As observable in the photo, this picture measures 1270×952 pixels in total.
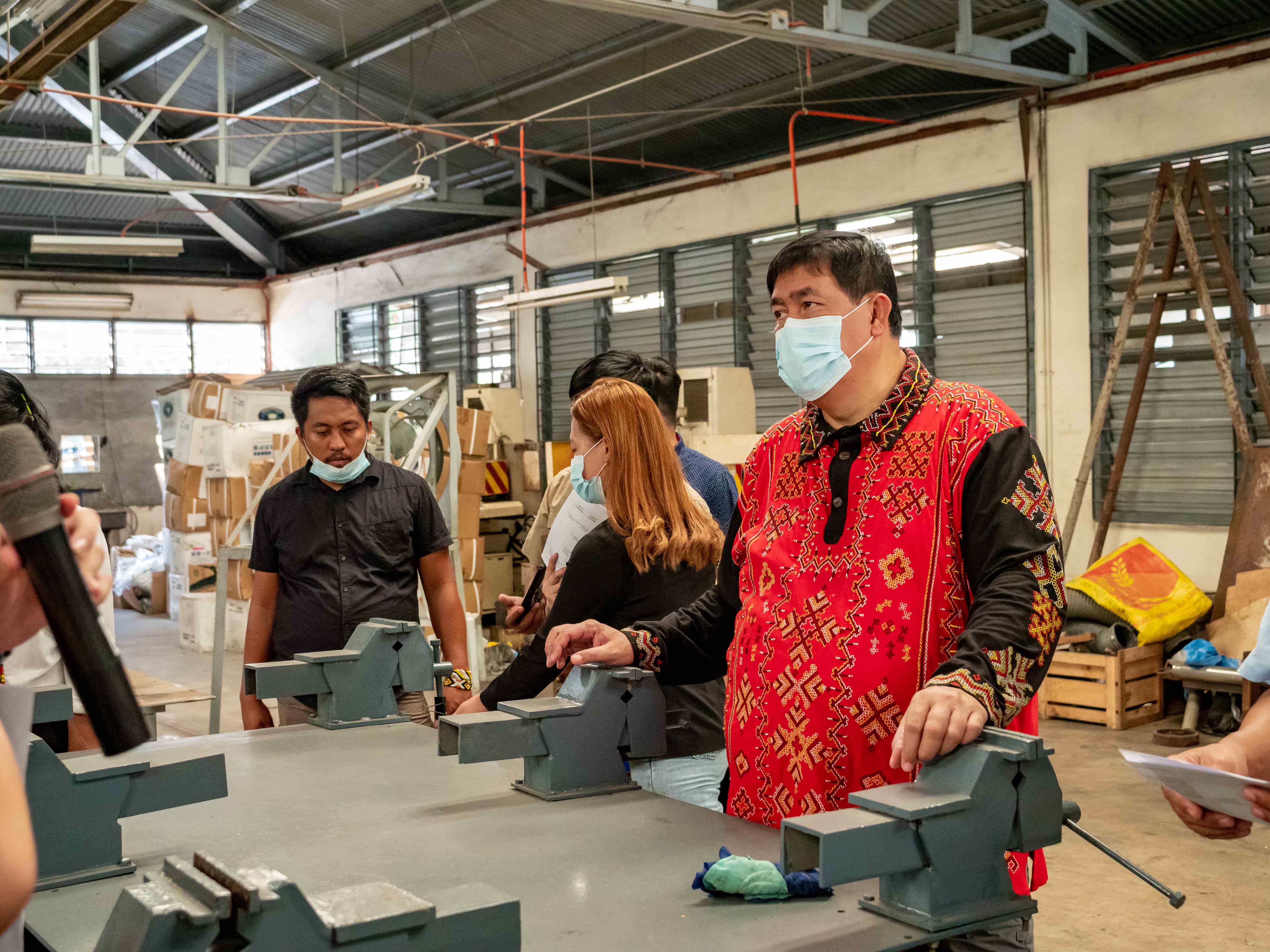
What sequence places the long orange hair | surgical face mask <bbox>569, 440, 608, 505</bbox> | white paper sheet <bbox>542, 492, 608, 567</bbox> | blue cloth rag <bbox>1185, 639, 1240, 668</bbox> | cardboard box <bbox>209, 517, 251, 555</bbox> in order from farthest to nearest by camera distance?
cardboard box <bbox>209, 517, 251, 555</bbox> → blue cloth rag <bbox>1185, 639, 1240, 668</bbox> → white paper sheet <bbox>542, 492, 608, 567</bbox> → surgical face mask <bbox>569, 440, 608, 505</bbox> → the long orange hair

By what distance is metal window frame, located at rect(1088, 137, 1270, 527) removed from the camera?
18.6 feet

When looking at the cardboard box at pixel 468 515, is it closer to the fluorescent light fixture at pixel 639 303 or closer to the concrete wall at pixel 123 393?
the fluorescent light fixture at pixel 639 303

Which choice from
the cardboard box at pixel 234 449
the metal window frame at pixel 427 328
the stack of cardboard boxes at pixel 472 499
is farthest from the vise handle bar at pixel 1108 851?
the metal window frame at pixel 427 328

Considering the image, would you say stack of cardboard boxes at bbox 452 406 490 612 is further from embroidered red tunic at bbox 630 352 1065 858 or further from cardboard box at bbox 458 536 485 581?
embroidered red tunic at bbox 630 352 1065 858

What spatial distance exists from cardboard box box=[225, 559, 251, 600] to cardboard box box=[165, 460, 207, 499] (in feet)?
2.61

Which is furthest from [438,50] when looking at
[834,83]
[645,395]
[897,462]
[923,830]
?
[923,830]

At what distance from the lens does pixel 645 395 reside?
2.40 m

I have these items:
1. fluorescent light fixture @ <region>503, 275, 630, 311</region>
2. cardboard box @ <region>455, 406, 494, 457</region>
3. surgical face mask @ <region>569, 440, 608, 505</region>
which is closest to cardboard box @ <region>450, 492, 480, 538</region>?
cardboard box @ <region>455, 406, 494, 457</region>

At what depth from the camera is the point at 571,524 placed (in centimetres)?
271

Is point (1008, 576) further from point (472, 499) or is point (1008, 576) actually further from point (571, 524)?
point (472, 499)

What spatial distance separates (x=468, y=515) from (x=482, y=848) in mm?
6470

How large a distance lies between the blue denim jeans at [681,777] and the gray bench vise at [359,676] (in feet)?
1.64

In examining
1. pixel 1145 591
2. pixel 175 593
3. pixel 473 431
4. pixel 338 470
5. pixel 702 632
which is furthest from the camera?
pixel 175 593

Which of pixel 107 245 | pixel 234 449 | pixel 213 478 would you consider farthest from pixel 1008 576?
pixel 213 478
